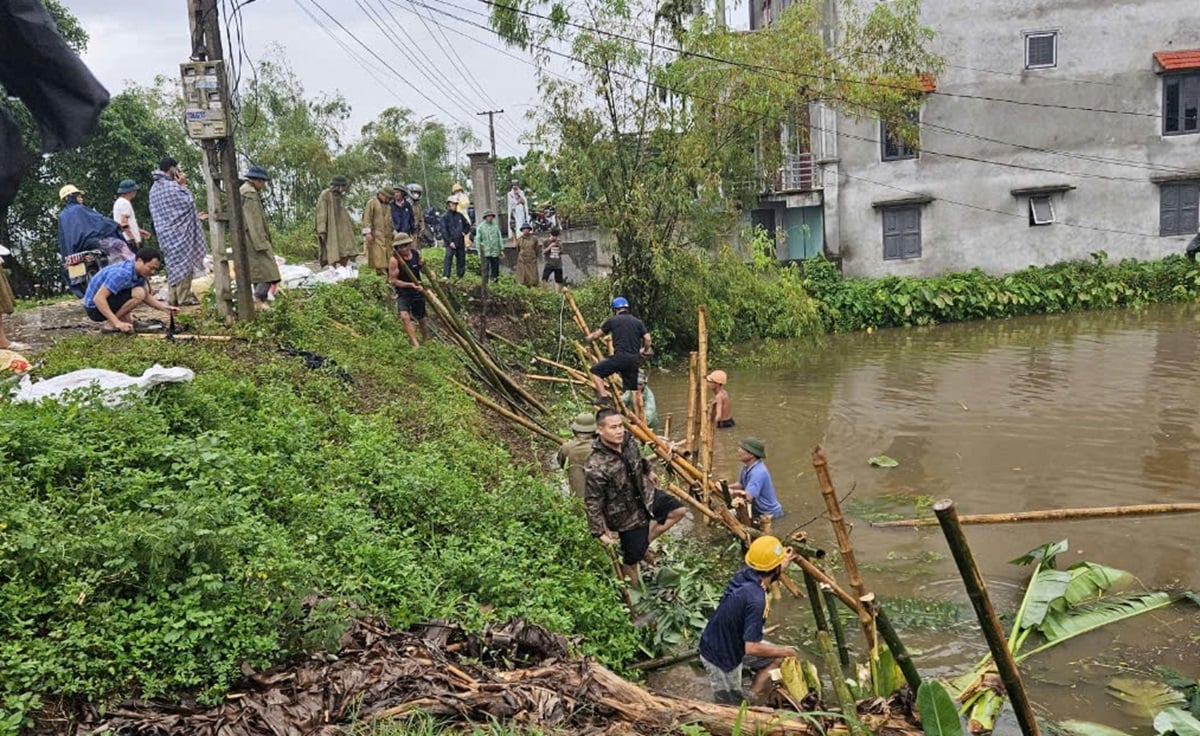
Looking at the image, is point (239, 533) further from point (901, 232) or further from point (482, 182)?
point (901, 232)

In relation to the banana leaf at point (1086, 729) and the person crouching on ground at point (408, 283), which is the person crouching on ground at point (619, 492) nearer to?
the banana leaf at point (1086, 729)

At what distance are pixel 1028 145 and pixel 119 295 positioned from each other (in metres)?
25.5

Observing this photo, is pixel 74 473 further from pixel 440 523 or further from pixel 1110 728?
pixel 1110 728

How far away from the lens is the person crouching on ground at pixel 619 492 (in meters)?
7.30

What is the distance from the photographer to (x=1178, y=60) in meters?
26.0

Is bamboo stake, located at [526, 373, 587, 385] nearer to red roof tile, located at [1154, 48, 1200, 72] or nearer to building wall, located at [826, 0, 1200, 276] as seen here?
building wall, located at [826, 0, 1200, 276]

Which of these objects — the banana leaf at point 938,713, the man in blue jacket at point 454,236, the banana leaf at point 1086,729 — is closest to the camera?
the banana leaf at point 938,713

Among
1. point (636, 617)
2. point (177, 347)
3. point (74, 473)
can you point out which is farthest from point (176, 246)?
point (636, 617)

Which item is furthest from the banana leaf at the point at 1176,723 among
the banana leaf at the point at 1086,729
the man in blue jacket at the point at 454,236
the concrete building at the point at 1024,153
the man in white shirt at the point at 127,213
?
the concrete building at the point at 1024,153

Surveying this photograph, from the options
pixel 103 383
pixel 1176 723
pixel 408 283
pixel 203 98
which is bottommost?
pixel 1176 723

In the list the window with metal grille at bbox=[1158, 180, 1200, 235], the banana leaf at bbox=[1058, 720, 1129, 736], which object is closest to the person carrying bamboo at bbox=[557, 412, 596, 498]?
the banana leaf at bbox=[1058, 720, 1129, 736]

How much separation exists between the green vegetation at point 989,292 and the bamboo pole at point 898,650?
63.7 feet

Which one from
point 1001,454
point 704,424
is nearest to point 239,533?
point 704,424

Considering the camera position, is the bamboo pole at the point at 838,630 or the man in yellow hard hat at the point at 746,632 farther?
the bamboo pole at the point at 838,630
